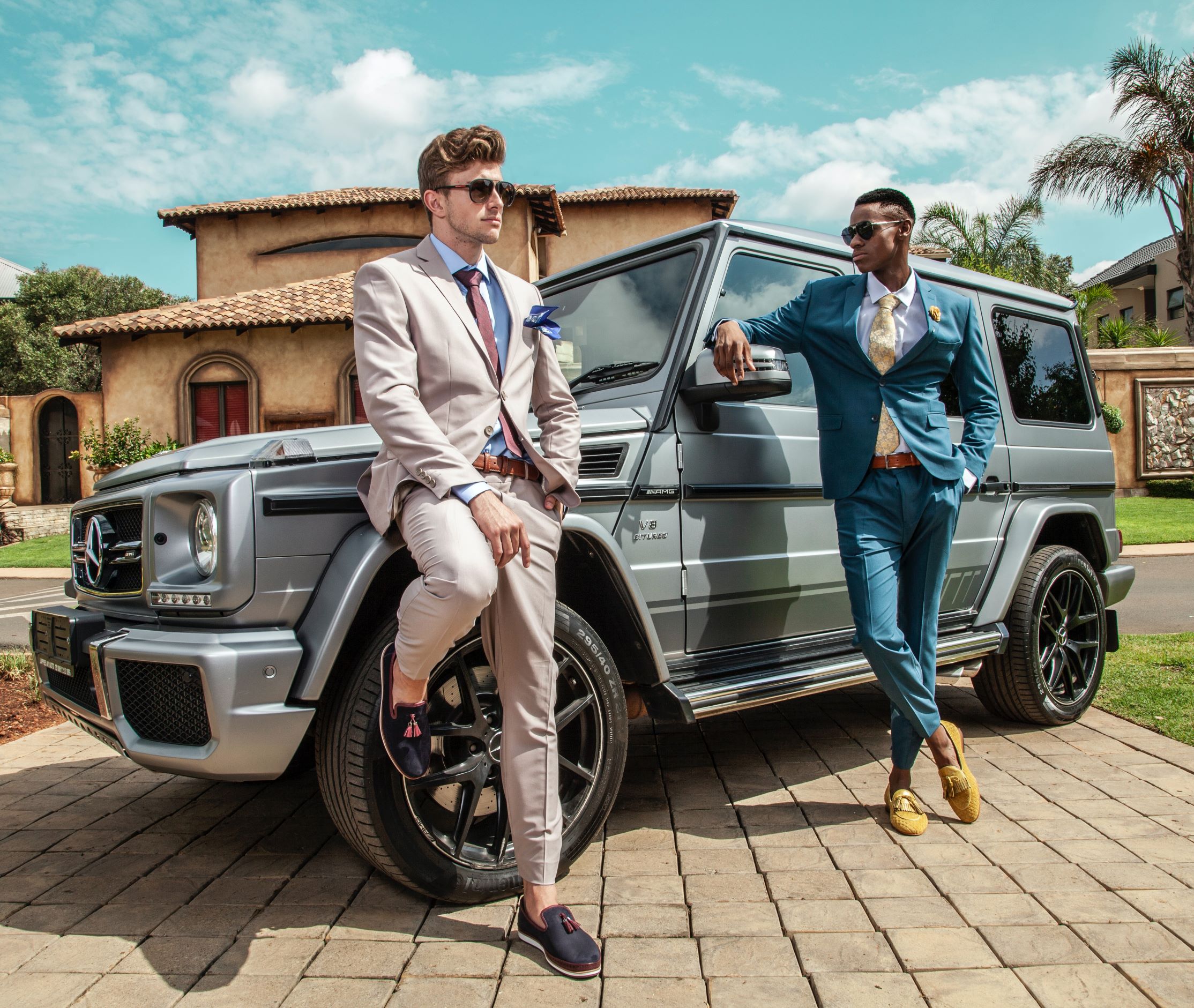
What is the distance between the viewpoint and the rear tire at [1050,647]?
14.7 feet

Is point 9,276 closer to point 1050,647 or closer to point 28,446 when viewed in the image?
point 28,446

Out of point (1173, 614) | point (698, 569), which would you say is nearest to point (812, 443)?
point (698, 569)

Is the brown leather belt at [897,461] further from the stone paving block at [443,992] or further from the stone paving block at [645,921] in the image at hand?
the stone paving block at [443,992]

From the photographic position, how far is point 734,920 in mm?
2660

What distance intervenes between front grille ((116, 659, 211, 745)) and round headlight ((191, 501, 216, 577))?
285mm

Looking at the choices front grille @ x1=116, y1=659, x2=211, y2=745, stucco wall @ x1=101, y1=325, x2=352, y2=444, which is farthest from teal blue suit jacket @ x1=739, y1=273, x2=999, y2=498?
stucco wall @ x1=101, y1=325, x2=352, y2=444

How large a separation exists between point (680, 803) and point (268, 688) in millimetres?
1844

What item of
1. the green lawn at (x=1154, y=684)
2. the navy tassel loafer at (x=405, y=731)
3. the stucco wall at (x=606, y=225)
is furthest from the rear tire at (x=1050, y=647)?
the stucco wall at (x=606, y=225)

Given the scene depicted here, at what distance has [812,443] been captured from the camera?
12.3 ft

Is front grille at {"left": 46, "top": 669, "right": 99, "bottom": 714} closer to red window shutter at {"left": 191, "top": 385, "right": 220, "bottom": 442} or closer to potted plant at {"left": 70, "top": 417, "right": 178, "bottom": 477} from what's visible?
potted plant at {"left": 70, "top": 417, "right": 178, "bottom": 477}

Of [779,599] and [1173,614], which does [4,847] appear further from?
[1173,614]

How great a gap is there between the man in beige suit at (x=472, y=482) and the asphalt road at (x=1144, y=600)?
6.85 metres

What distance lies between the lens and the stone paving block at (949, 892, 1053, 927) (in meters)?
2.62

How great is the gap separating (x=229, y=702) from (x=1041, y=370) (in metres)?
4.29
